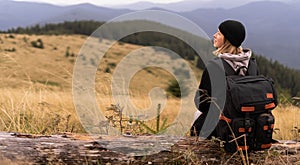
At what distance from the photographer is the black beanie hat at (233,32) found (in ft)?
13.4

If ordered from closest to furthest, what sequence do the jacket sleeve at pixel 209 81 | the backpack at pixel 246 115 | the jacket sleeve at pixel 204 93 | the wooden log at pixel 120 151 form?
the wooden log at pixel 120 151
the backpack at pixel 246 115
the jacket sleeve at pixel 209 81
the jacket sleeve at pixel 204 93

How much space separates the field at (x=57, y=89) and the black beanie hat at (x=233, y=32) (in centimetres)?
92

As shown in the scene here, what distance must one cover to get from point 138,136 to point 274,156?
46.3 inches

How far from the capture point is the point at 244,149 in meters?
3.71

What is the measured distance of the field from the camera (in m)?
5.33

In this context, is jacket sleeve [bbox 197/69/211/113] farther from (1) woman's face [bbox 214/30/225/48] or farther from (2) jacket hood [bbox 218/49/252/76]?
(1) woman's face [bbox 214/30/225/48]

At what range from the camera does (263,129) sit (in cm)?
371

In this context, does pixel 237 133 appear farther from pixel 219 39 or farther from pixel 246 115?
pixel 219 39

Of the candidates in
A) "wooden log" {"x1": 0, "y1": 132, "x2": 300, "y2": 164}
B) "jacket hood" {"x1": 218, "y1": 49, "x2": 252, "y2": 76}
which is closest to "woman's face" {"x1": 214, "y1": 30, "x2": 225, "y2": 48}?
"jacket hood" {"x1": 218, "y1": 49, "x2": 252, "y2": 76}

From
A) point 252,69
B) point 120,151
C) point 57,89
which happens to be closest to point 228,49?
point 252,69

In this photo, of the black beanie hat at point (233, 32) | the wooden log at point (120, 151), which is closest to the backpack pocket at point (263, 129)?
the wooden log at point (120, 151)

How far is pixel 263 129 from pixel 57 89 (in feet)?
36.7

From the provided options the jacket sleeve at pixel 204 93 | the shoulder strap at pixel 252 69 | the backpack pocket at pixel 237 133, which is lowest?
the backpack pocket at pixel 237 133

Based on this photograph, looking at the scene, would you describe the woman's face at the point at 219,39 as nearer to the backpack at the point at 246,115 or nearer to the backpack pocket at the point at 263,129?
the backpack at the point at 246,115
